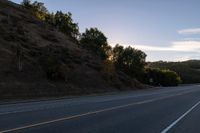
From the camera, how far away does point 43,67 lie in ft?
192

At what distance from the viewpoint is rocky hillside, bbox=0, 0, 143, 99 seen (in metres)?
48.9

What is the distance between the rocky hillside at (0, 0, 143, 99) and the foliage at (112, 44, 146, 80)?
3232cm

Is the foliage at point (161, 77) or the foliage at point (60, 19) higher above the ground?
the foliage at point (60, 19)

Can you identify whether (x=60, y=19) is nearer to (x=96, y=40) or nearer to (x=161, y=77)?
(x=96, y=40)

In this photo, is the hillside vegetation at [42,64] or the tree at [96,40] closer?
the hillside vegetation at [42,64]

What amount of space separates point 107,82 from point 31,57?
15.0 meters

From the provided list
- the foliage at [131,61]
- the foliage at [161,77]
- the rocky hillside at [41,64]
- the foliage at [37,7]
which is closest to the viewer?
the rocky hillside at [41,64]

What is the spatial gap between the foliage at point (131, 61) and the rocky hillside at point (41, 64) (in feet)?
106

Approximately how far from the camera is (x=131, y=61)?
12106 cm

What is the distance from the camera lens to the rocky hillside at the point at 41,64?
48.9 meters

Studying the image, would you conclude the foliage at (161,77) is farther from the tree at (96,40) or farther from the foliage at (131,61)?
the tree at (96,40)

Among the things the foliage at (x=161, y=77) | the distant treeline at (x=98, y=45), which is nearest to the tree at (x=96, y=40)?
the distant treeline at (x=98, y=45)

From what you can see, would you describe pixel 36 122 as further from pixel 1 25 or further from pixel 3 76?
pixel 1 25

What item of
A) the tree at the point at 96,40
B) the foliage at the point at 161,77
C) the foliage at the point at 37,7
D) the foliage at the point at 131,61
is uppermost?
the foliage at the point at 37,7
